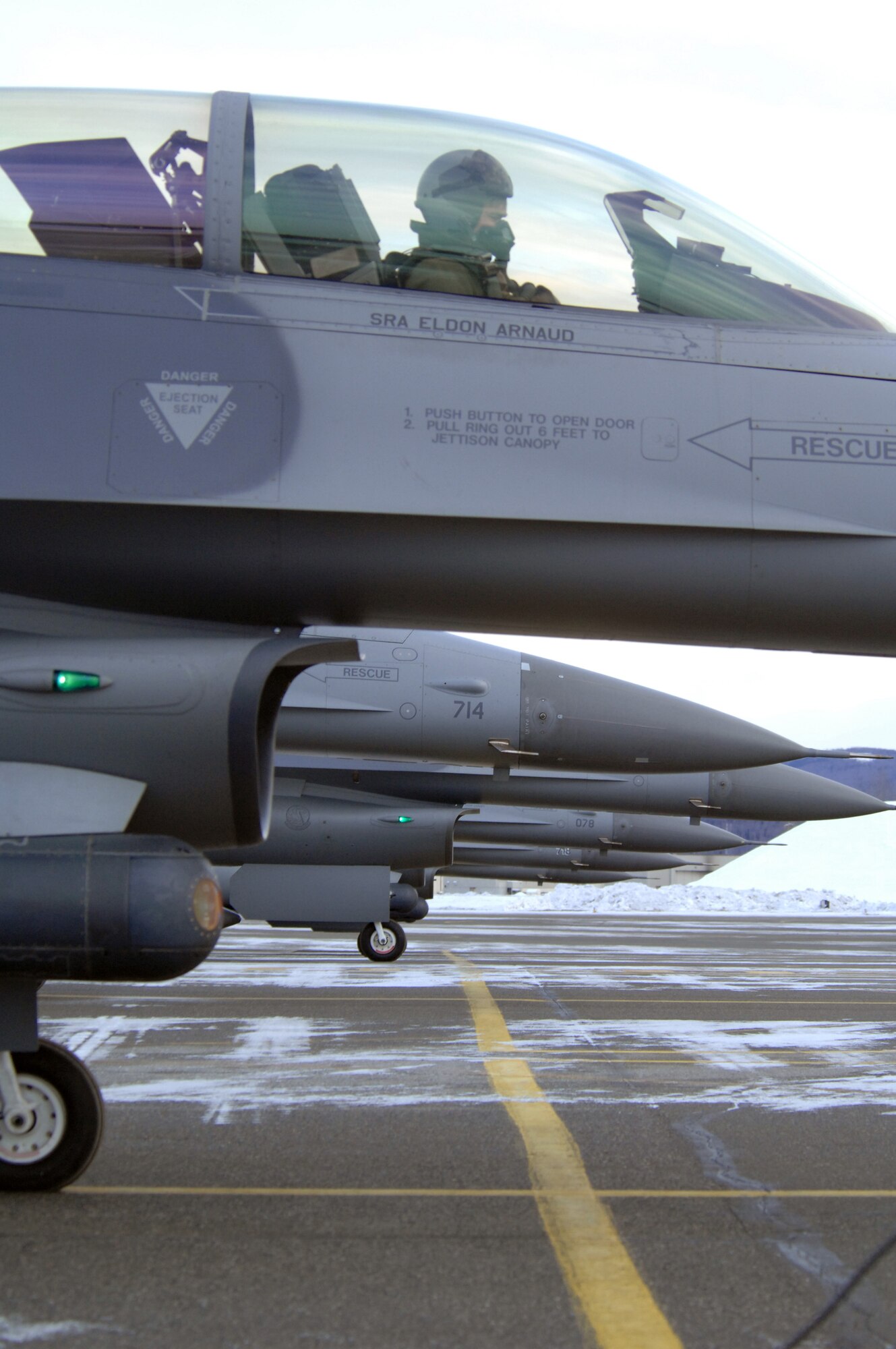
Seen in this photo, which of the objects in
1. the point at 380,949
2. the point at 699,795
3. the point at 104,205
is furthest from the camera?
the point at 699,795

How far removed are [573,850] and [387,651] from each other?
15.7 m

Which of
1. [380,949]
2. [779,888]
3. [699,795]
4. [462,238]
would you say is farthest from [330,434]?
[779,888]

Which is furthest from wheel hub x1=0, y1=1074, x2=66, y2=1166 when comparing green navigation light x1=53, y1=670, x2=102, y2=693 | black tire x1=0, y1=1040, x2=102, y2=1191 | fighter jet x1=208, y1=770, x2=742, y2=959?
fighter jet x1=208, y1=770, x2=742, y2=959

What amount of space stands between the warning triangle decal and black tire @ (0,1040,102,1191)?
232 cm

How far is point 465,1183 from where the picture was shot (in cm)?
452

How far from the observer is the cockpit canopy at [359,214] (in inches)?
184

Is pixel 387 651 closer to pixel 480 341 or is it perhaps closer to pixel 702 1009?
pixel 702 1009

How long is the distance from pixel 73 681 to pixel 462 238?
2377mm

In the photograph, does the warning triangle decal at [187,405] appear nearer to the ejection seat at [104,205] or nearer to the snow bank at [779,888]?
the ejection seat at [104,205]

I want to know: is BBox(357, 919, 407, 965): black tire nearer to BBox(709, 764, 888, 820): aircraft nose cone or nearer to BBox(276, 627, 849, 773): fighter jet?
BBox(276, 627, 849, 773): fighter jet

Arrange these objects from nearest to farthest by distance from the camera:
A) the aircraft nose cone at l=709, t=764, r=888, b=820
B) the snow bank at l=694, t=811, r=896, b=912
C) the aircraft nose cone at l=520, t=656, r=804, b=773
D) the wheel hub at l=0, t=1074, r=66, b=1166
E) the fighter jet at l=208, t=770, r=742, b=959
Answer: the wheel hub at l=0, t=1074, r=66, b=1166
the fighter jet at l=208, t=770, r=742, b=959
the aircraft nose cone at l=520, t=656, r=804, b=773
the aircraft nose cone at l=709, t=764, r=888, b=820
the snow bank at l=694, t=811, r=896, b=912

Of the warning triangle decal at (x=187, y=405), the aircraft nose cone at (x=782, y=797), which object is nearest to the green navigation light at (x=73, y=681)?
the warning triangle decal at (x=187, y=405)

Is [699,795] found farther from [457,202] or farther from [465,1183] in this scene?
[457,202]

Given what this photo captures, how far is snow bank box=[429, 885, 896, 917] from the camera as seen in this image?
46250 millimetres
